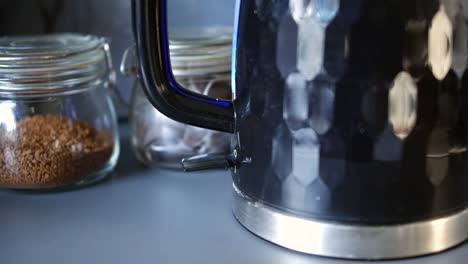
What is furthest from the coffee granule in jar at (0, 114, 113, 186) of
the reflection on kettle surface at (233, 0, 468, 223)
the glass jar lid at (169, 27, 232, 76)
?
the reflection on kettle surface at (233, 0, 468, 223)

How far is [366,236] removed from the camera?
0.40 metres

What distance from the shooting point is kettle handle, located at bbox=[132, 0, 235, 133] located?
43 cm

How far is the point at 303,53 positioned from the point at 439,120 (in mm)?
101

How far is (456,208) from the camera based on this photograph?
0.41 metres

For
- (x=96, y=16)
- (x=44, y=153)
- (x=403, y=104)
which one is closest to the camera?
(x=403, y=104)

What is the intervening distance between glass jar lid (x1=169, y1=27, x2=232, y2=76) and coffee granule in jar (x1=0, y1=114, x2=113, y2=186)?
122mm

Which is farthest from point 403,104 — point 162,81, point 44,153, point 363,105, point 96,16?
point 96,16

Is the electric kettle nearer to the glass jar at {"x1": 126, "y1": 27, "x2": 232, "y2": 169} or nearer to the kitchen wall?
the glass jar at {"x1": 126, "y1": 27, "x2": 232, "y2": 169}

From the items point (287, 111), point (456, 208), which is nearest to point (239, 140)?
point (287, 111)

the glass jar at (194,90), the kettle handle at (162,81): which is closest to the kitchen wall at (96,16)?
the glass jar at (194,90)

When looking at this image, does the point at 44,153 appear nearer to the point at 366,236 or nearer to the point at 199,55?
the point at 199,55

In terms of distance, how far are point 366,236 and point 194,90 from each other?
0.89ft

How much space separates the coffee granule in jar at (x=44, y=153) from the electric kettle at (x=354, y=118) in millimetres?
170

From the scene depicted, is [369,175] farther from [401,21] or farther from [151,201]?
[151,201]
